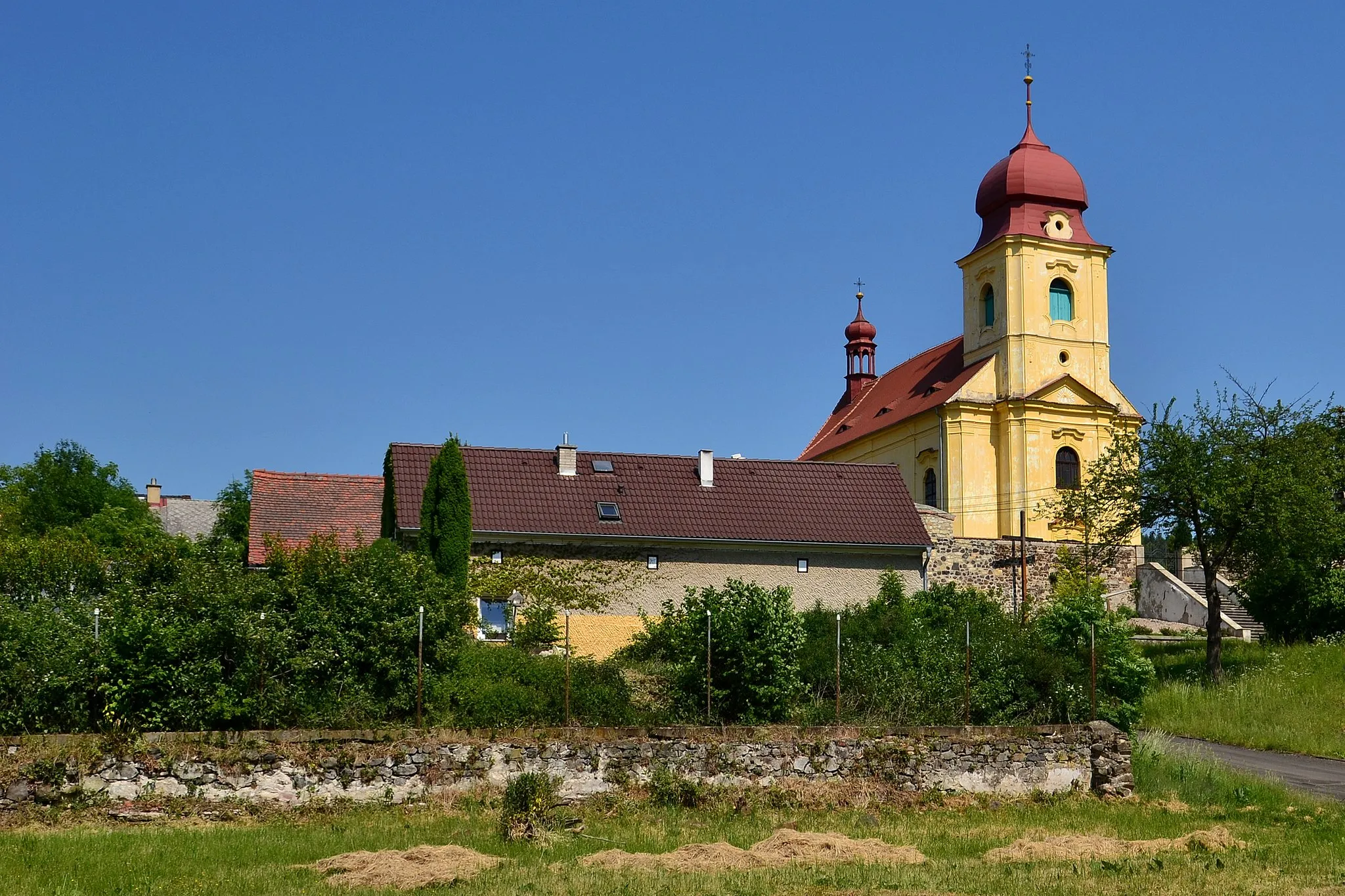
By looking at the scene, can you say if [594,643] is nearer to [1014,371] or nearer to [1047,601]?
[1047,601]

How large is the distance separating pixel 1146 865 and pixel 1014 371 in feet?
121

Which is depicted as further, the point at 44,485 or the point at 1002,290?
the point at 44,485

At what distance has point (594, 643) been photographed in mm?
31109

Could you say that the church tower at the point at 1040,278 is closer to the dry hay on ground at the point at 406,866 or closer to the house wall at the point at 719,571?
the house wall at the point at 719,571

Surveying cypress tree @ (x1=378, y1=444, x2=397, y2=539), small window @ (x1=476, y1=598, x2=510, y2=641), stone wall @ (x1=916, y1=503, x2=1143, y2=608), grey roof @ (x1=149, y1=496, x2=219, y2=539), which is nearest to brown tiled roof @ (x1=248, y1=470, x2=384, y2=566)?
cypress tree @ (x1=378, y1=444, x2=397, y2=539)

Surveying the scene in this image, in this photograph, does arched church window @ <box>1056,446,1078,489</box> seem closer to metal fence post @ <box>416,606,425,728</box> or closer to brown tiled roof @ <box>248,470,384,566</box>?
brown tiled roof @ <box>248,470,384,566</box>

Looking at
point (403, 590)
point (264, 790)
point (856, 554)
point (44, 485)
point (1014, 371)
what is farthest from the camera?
point (44, 485)

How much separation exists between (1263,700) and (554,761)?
17.5 metres

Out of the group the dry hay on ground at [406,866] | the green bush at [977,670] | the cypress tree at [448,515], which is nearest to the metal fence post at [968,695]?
the green bush at [977,670]

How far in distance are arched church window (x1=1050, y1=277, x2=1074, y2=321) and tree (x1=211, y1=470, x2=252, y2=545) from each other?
98.5ft

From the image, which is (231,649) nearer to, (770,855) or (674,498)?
(770,855)

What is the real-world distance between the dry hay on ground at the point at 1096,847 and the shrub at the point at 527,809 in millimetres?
4870

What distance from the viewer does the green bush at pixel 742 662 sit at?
20.5 m

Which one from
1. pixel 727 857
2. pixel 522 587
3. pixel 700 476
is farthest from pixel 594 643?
pixel 727 857
